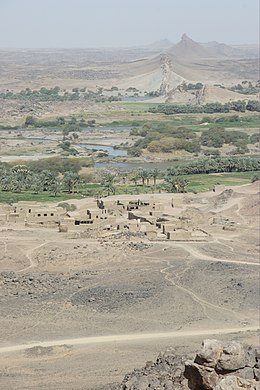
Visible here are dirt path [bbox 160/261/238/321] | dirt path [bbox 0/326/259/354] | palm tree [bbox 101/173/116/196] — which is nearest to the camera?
dirt path [bbox 0/326/259/354]

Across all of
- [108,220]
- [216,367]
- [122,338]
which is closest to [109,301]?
[122,338]

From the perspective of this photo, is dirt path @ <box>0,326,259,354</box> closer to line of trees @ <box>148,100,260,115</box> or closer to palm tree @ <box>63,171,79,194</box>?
palm tree @ <box>63,171,79,194</box>

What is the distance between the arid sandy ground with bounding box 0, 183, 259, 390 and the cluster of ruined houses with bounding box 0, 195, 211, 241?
2.65 feet

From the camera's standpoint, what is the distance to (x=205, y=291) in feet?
90.3

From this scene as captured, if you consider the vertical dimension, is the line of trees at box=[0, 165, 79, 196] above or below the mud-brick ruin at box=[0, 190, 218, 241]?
below

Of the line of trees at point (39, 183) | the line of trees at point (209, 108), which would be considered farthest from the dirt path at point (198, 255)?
the line of trees at point (209, 108)

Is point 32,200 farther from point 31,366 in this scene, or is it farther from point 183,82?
point 183,82

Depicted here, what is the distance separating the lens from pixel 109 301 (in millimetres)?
25953

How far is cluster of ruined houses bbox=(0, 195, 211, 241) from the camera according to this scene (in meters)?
35.4

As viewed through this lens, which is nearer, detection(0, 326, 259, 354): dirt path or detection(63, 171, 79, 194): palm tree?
detection(0, 326, 259, 354): dirt path

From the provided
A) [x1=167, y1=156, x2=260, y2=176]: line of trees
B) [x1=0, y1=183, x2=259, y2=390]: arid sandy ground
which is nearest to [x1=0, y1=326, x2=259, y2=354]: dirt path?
[x1=0, y1=183, x2=259, y2=390]: arid sandy ground

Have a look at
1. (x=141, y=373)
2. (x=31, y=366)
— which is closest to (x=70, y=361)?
(x=31, y=366)

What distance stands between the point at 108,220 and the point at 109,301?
10.8 meters

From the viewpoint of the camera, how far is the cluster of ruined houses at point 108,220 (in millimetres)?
35438
